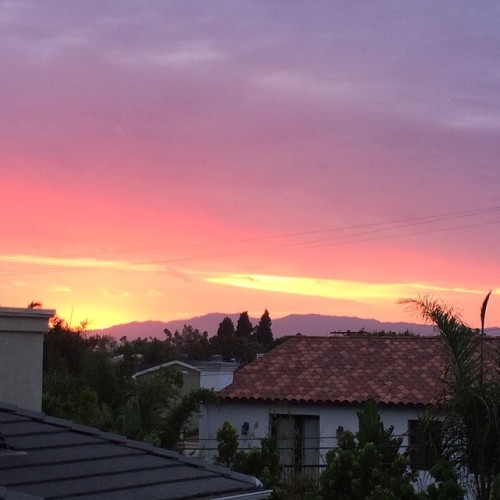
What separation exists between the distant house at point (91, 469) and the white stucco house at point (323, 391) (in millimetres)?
17206

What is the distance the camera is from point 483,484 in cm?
1692

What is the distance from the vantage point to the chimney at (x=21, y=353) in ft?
35.2

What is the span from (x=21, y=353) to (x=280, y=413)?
1863 centimetres

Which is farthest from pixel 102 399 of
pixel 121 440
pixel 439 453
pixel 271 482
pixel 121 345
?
pixel 121 440

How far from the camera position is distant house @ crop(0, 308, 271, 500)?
7.01 meters

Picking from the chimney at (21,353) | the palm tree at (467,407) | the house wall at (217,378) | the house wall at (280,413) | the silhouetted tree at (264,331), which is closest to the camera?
the chimney at (21,353)

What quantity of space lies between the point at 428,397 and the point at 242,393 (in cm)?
618

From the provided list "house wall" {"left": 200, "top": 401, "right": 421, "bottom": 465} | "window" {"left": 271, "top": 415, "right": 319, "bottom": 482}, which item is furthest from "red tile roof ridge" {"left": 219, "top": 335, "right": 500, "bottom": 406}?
"window" {"left": 271, "top": 415, "right": 319, "bottom": 482}

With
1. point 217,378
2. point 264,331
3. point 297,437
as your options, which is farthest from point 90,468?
point 264,331

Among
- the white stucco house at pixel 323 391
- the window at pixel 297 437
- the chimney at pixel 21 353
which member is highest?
the chimney at pixel 21 353

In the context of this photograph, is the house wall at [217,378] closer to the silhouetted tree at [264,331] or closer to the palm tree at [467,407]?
the palm tree at [467,407]

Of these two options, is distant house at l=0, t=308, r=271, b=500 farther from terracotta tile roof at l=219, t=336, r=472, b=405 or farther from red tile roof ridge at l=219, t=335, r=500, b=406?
red tile roof ridge at l=219, t=335, r=500, b=406

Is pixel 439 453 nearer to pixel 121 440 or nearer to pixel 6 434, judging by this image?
pixel 121 440

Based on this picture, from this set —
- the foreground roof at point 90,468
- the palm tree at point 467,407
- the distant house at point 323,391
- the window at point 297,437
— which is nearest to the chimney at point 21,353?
the foreground roof at point 90,468
